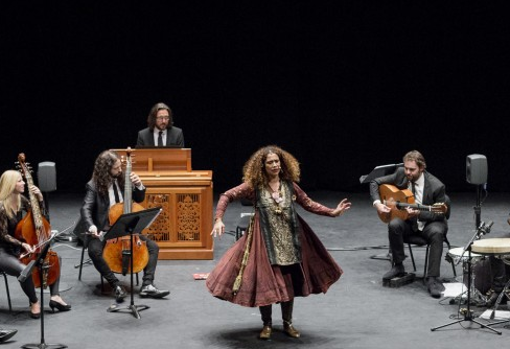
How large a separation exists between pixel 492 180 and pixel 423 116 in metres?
1.35

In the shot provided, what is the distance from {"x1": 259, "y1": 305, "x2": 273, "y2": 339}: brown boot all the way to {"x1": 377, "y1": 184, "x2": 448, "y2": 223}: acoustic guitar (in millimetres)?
1995

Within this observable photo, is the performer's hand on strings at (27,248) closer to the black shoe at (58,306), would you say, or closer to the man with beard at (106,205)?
the black shoe at (58,306)

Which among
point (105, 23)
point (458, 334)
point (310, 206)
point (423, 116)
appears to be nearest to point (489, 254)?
point (458, 334)

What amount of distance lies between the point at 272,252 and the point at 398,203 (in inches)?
79.8

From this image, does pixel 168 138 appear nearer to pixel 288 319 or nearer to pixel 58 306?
pixel 58 306

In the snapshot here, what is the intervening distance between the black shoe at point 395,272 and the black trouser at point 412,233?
0.16 ft

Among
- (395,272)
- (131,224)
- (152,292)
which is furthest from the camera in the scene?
(395,272)

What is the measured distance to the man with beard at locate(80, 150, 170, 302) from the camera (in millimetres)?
7926

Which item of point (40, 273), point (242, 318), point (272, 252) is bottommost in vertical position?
point (242, 318)

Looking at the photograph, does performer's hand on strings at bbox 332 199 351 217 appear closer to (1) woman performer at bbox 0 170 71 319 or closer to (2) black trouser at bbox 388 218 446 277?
(2) black trouser at bbox 388 218 446 277

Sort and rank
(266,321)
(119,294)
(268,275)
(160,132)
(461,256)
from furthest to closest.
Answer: (160,132)
(119,294)
(461,256)
(266,321)
(268,275)

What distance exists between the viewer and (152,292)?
7.91 metres

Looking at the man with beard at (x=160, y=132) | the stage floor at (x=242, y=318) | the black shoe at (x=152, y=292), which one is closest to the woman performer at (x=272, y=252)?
the stage floor at (x=242, y=318)

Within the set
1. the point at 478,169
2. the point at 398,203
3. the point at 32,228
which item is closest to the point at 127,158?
the point at 32,228
